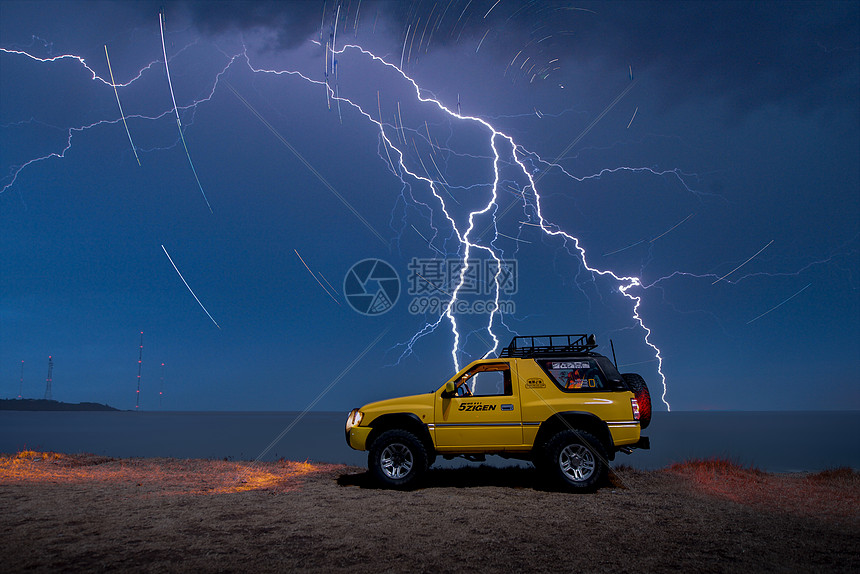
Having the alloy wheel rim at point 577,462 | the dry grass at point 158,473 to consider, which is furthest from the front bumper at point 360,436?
the alloy wheel rim at point 577,462

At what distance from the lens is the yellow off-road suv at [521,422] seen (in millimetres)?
8742

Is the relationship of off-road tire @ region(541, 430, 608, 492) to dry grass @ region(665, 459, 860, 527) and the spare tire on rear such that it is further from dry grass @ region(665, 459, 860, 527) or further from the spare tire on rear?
dry grass @ region(665, 459, 860, 527)

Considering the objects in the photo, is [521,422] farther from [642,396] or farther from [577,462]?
[642,396]

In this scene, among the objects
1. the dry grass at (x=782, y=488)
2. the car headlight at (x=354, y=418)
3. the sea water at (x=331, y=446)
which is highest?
the car headlight at (x=354, y=418)

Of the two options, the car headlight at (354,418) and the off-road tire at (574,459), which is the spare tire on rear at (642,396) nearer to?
the off-road tire at (574,459)

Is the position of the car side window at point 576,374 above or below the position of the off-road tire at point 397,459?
above

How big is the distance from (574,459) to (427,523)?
3.33m

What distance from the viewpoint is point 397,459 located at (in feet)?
29.7

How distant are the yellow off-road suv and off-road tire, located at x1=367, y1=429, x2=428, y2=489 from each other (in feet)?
0.05

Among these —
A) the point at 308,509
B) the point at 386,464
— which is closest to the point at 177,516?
the point at 308,509

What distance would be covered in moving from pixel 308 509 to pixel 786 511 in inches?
252

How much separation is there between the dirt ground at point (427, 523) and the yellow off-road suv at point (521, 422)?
1.64 ft

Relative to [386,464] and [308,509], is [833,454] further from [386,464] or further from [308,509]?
[308,509]

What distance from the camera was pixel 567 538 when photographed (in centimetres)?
574
